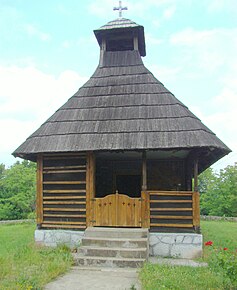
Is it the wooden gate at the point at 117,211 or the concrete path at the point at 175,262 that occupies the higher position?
the wooden gate at the point at 117,211

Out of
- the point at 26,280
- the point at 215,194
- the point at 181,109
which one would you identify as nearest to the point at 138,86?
the point at 181,109

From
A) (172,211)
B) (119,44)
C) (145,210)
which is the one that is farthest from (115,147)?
(119,44)

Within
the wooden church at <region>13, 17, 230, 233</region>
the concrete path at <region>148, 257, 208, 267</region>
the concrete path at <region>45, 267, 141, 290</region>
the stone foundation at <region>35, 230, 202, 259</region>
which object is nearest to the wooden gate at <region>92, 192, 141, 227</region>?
the wooden church at <region>13, 17, 230, 233</region>

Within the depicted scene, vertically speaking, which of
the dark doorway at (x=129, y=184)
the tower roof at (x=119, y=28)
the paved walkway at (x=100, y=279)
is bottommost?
the paved walkway at (x=100, y=279)

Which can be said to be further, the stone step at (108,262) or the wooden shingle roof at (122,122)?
the wooden shingle roof at (122,122)

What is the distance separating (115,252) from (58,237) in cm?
204

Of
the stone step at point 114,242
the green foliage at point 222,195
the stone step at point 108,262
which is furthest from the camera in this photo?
the green foliage at point 222,195

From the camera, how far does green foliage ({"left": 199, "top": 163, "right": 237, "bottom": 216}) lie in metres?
24.1

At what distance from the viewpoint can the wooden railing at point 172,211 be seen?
847cm

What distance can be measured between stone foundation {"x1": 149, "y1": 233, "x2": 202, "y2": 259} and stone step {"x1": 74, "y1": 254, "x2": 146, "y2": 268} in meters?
1.31

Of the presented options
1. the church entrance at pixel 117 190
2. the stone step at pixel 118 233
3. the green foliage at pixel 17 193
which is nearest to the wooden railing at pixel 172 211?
the church entrance at pixel 117 190

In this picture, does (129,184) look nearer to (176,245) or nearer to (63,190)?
(63,190)

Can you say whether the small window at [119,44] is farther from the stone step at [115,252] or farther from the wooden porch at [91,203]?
the stone step at [115,252]

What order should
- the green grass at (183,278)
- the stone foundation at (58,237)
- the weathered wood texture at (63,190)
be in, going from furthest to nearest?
the weathered wood texture at (63,190) → the stone foundation at (58,237) → the green grass at (183,278)
